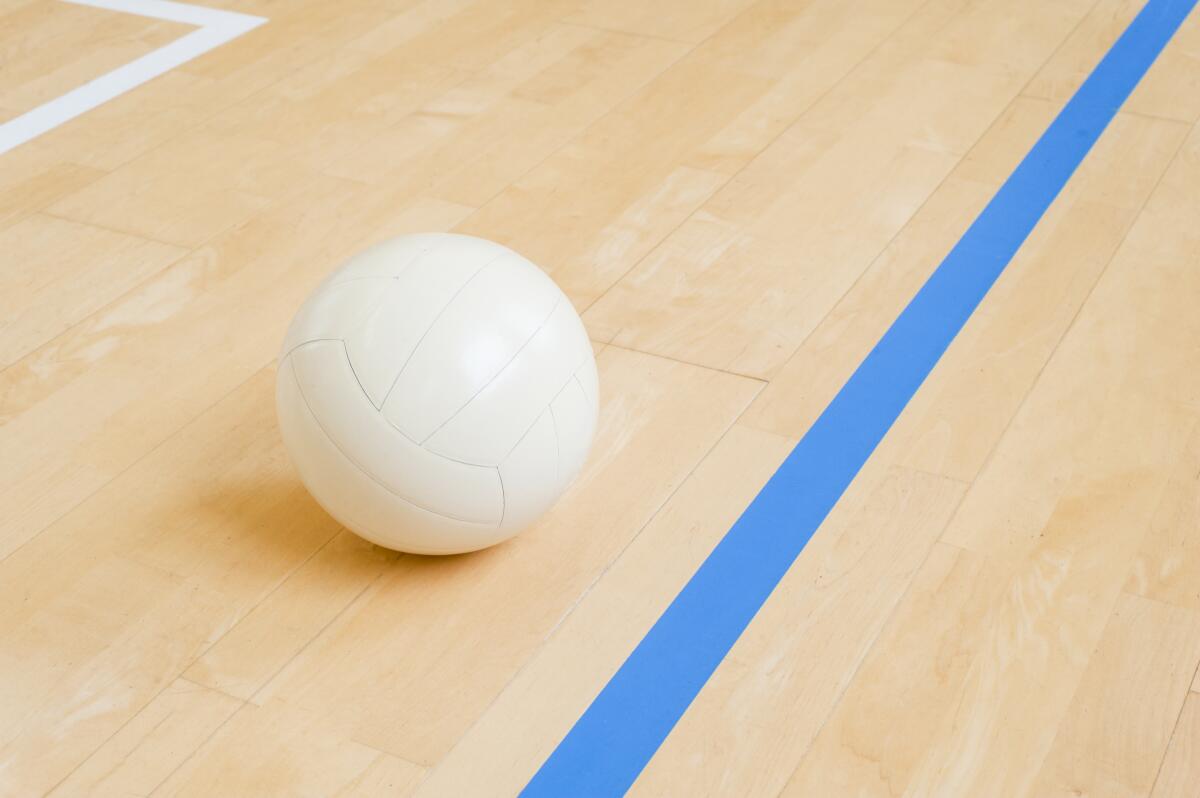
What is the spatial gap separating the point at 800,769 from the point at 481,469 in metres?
0.60

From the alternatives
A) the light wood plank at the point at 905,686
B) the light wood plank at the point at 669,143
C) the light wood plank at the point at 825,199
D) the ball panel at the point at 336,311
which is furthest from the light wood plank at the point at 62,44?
the light wood plank at the point at 905,686

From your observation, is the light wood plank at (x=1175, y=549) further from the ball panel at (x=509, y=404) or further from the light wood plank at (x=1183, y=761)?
the ball panel at (x=509, y=404)

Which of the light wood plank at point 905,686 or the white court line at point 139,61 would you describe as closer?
the light wood plank at point 905,686

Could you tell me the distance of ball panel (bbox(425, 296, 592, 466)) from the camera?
2.06m

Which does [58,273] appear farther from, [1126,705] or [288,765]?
[1126,705]

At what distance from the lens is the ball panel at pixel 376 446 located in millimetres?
2059

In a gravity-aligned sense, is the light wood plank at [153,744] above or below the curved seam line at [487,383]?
below

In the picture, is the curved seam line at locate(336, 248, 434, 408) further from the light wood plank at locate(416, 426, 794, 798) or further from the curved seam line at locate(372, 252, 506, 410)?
the light wood plank at locate(416, 426, 794, 798)

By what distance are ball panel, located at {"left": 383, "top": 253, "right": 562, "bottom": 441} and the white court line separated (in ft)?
6.72

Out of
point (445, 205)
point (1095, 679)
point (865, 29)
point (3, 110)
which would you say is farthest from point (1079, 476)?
point (3, 110)

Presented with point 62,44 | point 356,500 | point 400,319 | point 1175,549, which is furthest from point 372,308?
point 62,44

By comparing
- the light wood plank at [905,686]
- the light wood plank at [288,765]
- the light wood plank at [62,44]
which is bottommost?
the light wood plank at [905,686]

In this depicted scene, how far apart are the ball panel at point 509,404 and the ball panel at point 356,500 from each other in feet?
0.38

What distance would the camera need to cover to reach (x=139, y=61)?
4.07 meters
